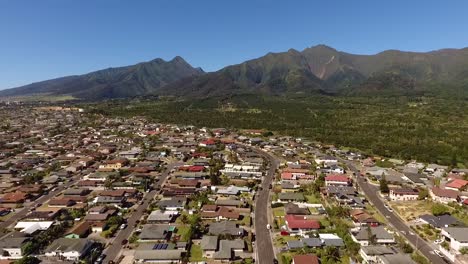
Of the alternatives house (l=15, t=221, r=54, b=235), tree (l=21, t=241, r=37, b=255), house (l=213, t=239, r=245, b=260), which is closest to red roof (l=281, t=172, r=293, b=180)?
house (l=213, t=239, r=245, b=260)

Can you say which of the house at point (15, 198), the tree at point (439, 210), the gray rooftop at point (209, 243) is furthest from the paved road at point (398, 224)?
the house at point (15, 198)

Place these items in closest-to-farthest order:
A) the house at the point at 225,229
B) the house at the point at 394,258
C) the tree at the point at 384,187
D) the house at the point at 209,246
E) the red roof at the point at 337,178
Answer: the house at the point at 394,258
the house at the point at 209,246
the house at the point at 225,229
the tree at the point at 384,187
the red roof at the point at 337,178

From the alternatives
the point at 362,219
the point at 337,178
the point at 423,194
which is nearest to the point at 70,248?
the point at 362,219

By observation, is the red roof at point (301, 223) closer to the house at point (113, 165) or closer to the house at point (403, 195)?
the house at point (403, 195)

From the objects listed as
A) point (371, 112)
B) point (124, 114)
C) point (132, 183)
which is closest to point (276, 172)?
point (132, 183)

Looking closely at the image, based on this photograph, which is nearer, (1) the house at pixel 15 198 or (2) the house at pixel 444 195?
(2) the house at pixel 444 195

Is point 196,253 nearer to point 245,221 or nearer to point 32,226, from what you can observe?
point 245,221
